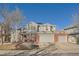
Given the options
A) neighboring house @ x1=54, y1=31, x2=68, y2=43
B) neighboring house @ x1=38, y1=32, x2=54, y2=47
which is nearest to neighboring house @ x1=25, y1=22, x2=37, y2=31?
neighboring house @ x1=38, y1=32, x2=54, y2=47

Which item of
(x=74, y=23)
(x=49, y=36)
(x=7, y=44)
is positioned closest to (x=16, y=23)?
(x=7, y=44)

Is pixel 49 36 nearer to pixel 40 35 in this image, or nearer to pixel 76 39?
pixel 40 35

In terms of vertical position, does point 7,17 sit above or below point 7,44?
above

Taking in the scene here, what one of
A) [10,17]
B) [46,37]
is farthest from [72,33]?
[10,17]

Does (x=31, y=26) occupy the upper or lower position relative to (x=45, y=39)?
upper

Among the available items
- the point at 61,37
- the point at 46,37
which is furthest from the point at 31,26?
the point at 61,37

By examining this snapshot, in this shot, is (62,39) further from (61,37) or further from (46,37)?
(46,37)

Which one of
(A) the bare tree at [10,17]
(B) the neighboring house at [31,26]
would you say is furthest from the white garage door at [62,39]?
(A) the bare tree at [10,17]

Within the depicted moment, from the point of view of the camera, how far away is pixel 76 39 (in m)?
1.56

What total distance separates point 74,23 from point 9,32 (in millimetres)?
571

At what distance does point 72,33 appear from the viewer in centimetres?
157

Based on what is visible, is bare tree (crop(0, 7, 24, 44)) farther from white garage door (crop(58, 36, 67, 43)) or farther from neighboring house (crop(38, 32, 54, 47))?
white garage door (crop(58, 36, 67, 43))

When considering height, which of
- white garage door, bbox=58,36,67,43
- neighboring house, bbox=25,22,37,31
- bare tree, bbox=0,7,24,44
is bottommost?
white garage door, bbox=58,36,67,43

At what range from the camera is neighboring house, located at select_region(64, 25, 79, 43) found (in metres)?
1.55
